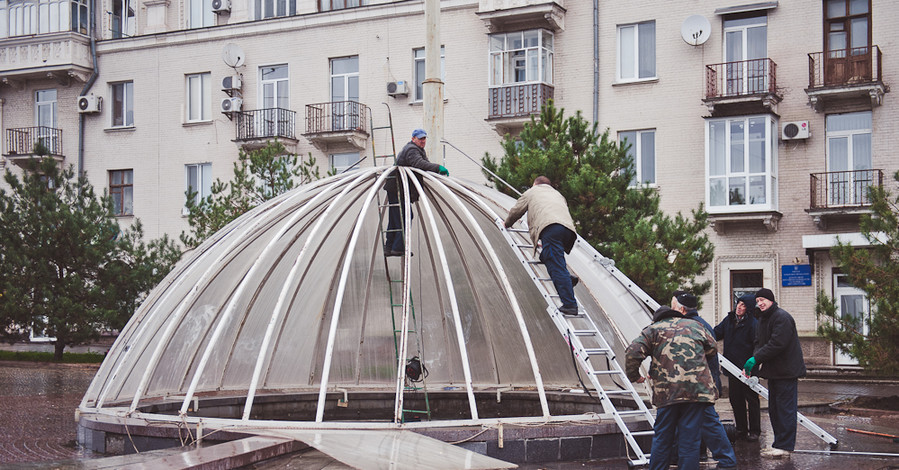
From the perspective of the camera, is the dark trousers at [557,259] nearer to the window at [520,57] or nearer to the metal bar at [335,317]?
the metal bar at [335,317]

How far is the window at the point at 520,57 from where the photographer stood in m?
26.7

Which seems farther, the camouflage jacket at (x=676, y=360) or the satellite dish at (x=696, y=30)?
the satellite dish at (x=696, y=30)

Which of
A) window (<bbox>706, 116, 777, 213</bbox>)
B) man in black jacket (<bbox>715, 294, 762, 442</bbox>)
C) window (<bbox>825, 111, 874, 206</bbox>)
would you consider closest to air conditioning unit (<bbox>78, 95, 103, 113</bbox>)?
window (<bbox>706, 116, 777, 213</bbox>)

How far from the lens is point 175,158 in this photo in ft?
103

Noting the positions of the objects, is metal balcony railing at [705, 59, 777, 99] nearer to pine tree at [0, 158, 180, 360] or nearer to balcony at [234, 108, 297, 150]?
balcony at [234, 108, 297, 150]

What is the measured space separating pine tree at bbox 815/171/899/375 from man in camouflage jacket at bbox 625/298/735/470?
25.3 ft

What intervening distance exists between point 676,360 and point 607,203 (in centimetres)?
768

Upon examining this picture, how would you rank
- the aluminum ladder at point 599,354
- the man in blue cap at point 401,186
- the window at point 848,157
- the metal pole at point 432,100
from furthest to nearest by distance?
1. the window at point 848,157
2. the metal pole at point 432,100
3. the man in blue cap at point 401,186
4. the aluminum ladder at point 599,354

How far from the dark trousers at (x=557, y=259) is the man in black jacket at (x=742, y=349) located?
77.3 inches

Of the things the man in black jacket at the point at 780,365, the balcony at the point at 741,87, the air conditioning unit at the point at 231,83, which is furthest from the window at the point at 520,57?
the man in black jacket at the point at 780,365

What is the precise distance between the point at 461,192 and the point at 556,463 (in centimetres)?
402

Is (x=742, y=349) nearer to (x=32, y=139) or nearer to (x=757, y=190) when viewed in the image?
(x=757, y=190)

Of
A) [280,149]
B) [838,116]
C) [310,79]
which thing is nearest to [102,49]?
[310,79]

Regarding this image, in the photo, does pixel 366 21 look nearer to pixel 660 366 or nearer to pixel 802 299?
pixel 802 299
